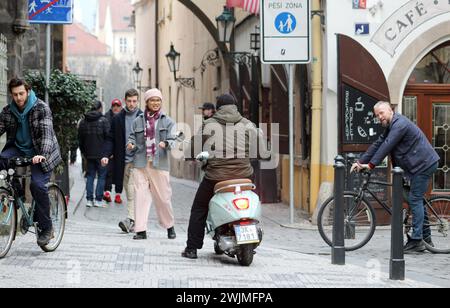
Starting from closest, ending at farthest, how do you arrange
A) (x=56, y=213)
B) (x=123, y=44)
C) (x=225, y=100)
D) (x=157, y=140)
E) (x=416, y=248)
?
(x=225, y=100), (x=56, y=213), (x=416, y=248), (x=157, y=140), (x=123, y=44)

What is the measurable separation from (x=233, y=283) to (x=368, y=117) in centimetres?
712

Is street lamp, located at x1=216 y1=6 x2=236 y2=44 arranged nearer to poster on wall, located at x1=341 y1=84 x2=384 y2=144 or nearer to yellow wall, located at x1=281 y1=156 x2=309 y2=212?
yellow wall, located at x1=281 y1=156 x2=309 y2=212

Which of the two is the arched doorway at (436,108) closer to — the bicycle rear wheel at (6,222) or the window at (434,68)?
the window at (434,68)

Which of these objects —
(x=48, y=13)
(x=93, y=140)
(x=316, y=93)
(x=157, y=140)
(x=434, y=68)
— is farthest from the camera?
(x=93, y=140)

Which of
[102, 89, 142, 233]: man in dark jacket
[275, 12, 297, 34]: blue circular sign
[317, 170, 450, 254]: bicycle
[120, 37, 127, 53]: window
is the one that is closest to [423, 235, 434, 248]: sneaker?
[317, 170, 450, 254]: bicycle

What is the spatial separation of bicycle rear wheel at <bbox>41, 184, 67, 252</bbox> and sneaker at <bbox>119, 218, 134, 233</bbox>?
2.37 meters

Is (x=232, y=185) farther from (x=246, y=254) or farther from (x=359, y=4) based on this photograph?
(x=359, y=4)

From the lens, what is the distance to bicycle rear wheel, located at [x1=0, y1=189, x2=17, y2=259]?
356 inches

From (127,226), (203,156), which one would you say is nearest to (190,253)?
(203,156)

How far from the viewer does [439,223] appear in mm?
11641

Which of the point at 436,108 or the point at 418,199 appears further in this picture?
the point at 436,108

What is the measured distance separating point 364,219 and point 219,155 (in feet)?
7.68
